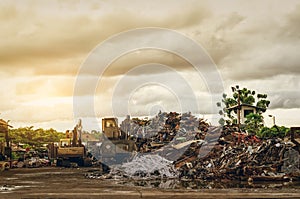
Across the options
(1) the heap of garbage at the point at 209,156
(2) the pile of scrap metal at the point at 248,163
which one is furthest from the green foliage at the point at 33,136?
(2) the pile of scrap metal at the point at 248,163

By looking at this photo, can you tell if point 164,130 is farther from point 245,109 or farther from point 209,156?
point 245,109

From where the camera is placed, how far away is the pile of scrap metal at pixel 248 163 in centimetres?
2192

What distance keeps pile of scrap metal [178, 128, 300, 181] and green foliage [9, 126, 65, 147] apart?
3768cm

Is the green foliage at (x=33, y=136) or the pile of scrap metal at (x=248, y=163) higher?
the green foliage at (x=33, y=136)

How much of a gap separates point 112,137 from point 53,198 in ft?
58.0

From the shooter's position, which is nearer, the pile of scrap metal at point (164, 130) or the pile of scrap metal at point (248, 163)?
the pile of scrap metal at point (248, 163)

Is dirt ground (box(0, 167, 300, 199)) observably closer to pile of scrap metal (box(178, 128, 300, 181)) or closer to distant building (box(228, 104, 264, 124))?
pile of scrap metal (box(178, 128, 300, 181))

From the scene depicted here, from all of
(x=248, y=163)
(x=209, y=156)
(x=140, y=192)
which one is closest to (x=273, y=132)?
(x=209, y=156)

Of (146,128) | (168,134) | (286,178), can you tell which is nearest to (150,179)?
(286,178)

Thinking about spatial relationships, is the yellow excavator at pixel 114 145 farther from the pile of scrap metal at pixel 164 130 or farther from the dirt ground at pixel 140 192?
the dirt ground at pixel 140 192

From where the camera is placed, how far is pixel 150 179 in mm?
22172

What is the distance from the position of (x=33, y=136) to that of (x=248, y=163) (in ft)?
163

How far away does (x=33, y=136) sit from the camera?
66.9 m

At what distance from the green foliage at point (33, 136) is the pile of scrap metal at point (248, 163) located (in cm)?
3768
